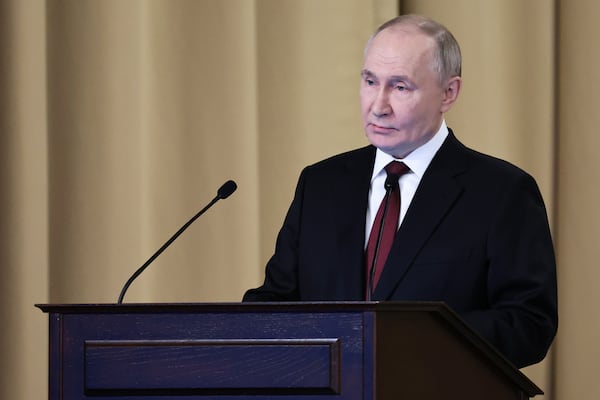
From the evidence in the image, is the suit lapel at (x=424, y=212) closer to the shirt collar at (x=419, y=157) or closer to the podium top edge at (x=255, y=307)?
the shirt collar at (x=419, y=157)

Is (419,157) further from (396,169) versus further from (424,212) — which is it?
(424,212)

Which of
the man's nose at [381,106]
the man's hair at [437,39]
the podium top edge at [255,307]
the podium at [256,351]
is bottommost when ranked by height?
the podium at [256,351]

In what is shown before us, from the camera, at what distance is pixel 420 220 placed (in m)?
2.46

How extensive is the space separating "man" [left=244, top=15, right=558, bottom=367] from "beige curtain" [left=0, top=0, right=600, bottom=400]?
107cm

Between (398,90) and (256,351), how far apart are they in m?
1.04

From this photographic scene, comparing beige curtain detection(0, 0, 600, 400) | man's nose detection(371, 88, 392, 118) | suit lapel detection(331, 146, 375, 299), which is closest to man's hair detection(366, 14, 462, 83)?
man's nose detection(371, 88, 392, 118)

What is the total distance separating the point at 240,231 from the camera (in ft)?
12.5

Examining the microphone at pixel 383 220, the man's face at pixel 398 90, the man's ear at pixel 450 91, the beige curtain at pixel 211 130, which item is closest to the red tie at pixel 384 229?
the microphone at pixel 383 220

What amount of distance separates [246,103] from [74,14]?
0.67 metres

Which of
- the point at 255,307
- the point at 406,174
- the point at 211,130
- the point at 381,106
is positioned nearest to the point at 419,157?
the point at 406,174

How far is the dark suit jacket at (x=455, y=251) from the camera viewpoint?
238cm

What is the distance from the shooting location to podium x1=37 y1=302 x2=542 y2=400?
1.71 meters

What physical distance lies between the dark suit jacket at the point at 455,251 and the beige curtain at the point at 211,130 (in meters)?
1.12

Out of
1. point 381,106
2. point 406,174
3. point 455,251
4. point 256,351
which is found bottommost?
point 256,351
